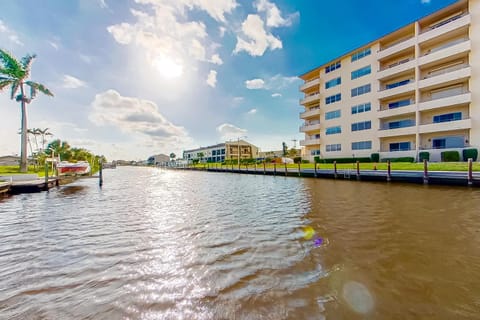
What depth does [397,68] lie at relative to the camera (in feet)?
102

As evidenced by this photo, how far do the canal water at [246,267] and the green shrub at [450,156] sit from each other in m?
23.5

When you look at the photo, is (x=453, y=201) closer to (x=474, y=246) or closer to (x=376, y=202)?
(x=376, y=202)

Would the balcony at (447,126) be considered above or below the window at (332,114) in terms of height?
below

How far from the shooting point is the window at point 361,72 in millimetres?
34875

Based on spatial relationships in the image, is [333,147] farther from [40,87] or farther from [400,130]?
[40,87]

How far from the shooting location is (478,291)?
3.18 metres

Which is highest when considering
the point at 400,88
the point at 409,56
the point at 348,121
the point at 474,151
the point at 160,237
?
the point at 409,56

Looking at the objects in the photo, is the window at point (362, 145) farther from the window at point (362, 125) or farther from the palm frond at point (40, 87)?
the palm frond at point (40, 87)

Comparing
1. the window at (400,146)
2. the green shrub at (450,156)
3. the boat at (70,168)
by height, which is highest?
the window at (400,146)

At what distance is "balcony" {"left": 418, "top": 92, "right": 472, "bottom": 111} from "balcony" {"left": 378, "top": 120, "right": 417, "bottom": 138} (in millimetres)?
2633

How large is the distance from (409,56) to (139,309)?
43241 millimetres

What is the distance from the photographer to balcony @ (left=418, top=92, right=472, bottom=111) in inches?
987

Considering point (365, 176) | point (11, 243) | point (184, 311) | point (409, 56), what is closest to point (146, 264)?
point (184, 311)

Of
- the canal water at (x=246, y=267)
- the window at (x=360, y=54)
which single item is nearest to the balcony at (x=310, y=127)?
the window at (x=360, y=54)
